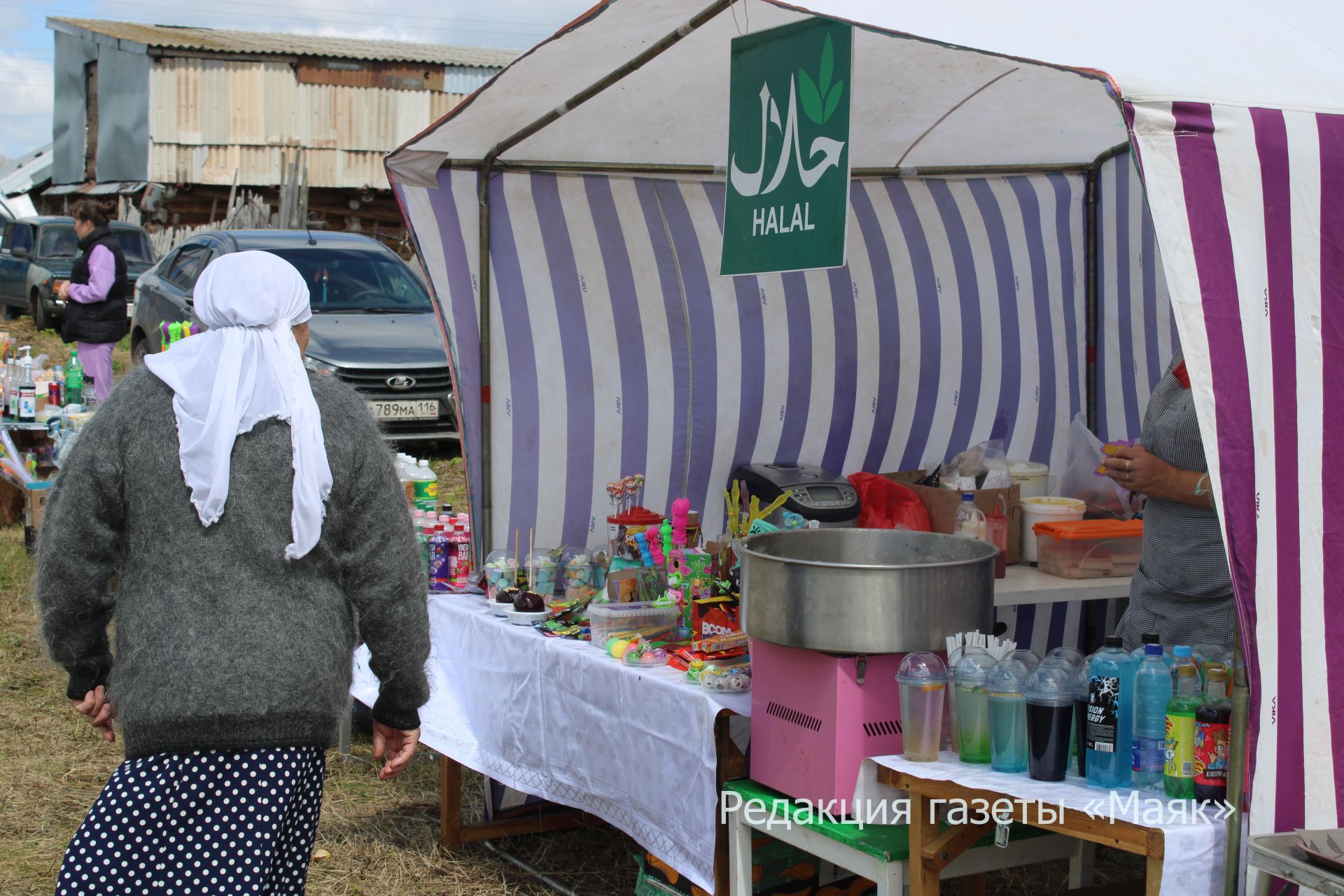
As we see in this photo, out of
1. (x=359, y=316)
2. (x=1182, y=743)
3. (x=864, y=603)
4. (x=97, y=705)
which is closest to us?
(x=1182, y=743)

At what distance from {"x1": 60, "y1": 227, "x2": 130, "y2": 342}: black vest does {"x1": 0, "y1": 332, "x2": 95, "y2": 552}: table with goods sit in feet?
0.84

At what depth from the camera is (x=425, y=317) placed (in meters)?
10.5

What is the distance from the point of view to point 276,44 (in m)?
23.7

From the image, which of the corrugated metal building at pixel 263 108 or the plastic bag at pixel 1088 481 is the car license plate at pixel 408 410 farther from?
the corrugated metal building at pixel 263 108

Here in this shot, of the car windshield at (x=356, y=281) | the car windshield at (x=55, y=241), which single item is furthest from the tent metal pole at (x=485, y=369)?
the car windshield at (x=55, y=241)

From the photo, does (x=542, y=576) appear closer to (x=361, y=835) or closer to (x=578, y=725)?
(x=578, y=725)

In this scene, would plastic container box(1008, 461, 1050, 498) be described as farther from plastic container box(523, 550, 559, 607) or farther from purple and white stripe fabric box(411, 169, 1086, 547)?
plastic container box(523, 550, 559, 607)

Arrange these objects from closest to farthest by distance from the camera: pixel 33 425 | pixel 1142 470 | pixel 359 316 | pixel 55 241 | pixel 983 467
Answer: pixel 1142 470 → pixel 983 467 → pixel 33 425 → pixel 359 316 → pixel 55 241

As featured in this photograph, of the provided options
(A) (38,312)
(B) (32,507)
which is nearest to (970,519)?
(B) (32,507)

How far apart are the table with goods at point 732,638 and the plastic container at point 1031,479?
11mm

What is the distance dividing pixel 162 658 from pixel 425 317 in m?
8.32

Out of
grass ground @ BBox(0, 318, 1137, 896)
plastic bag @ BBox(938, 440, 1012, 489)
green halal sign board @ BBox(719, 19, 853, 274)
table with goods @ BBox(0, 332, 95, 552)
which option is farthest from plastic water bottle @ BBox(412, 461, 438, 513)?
table with goods @ BBox(0, 332, 95, 552)

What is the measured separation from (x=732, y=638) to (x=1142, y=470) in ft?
3.62

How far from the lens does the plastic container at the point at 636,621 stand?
3.66m
